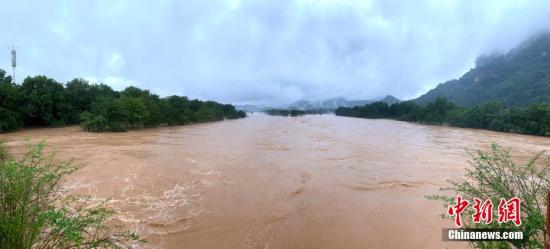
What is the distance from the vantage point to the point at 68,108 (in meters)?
34.3

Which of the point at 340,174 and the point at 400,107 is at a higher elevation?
the point at 400,107

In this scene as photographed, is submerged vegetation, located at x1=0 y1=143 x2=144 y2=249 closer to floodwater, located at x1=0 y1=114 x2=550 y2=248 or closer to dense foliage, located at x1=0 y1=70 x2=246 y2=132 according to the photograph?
floodwater, located at x1=0 y1=114 x2=550 y2=248

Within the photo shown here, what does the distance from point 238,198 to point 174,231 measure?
8.88 feet

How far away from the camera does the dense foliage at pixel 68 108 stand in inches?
1086

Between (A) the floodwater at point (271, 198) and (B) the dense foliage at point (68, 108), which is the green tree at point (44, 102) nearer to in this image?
(B) the dense foliage at point (68, 108)

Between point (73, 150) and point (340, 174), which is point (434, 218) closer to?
point (340, 174)

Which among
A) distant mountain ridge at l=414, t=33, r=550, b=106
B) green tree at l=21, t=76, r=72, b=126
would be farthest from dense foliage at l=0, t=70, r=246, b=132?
distant mountain ridge at l=414, t=33, r=550, b=106

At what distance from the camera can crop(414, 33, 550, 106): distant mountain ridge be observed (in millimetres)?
63531

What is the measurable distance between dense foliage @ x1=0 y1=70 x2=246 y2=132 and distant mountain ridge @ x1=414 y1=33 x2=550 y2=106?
7030 cm

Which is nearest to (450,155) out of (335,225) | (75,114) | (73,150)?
(335,225)

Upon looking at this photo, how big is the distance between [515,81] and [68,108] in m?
92.0

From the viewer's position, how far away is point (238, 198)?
9016 mm

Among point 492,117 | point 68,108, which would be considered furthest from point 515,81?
point 68,108

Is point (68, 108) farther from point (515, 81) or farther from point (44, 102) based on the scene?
point (515, 81)
